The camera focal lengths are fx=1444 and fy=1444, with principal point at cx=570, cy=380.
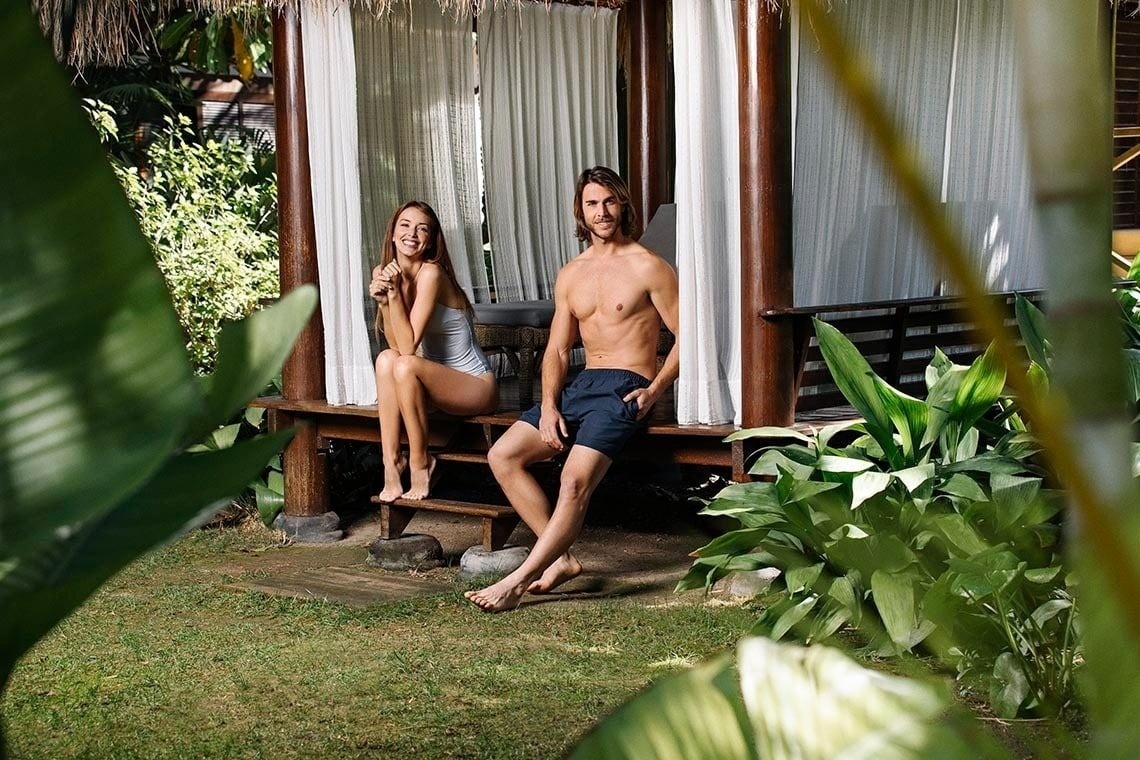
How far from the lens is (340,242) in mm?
5949

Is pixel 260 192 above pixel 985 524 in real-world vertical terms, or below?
above

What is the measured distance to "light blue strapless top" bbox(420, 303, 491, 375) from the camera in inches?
222

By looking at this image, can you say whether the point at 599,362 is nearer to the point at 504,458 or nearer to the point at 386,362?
the point at 504,458

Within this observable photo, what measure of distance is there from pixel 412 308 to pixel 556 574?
1259 millimetres

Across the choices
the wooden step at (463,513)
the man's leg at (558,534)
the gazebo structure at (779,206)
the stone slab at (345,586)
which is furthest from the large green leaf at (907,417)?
the stone slab at (345,586)

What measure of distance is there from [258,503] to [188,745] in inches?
112

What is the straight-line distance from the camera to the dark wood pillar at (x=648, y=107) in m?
7.71

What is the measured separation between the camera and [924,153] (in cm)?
518

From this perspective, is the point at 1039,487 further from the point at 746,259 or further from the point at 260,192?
the point at 260,192

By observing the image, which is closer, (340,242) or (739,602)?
(739,602)

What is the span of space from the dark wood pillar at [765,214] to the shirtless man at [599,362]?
28 centimetres

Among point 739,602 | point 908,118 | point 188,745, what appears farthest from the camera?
point 908,118

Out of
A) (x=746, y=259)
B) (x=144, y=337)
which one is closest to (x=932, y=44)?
(x=746, y=259)

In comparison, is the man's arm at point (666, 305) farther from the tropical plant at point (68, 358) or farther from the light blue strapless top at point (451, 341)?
the tropical plant at point (68, 358)
